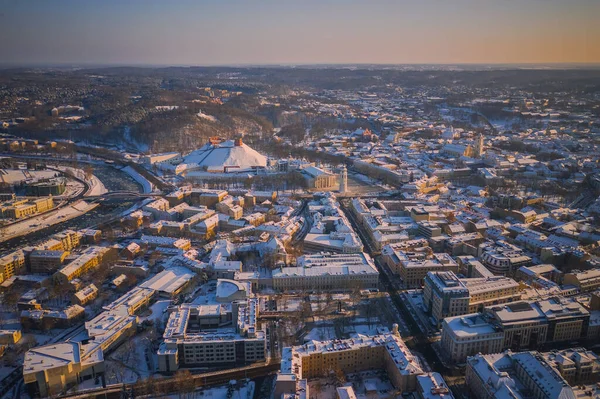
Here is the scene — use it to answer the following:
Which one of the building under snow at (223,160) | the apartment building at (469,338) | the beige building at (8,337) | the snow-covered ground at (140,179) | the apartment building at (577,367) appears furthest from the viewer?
the building under snow at (223,160)

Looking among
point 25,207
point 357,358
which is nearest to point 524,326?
point 357,358

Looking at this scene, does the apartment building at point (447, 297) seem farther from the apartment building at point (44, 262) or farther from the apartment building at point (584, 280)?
the apartment building at point (44, 262)

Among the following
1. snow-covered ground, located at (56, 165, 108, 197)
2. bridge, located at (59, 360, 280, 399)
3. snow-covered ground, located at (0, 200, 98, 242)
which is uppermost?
snow-covered ground, located at (56, 165, 108, 197)

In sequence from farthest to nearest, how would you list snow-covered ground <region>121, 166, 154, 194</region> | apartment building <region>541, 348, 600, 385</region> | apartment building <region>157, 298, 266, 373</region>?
snow-covered ground <region>121, 166, 154, 194</region>, apartment building <region>157, 298, 266, 373</region>, apartment building <region>541, 348, 600, 385</region>

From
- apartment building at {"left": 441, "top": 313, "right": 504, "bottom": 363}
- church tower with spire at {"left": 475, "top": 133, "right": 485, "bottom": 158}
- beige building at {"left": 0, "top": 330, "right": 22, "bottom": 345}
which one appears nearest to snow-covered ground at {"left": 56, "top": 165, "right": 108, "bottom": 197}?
beige building at {"left": 0, "top": 330, "right": 22, "bottom": 345}

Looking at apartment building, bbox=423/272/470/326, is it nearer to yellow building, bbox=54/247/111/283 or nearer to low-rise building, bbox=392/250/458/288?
low-rise building, bbox=392/250/458/288

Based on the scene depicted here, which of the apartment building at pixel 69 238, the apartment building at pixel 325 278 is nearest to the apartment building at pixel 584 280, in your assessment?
the apartment building at pixel 325 278

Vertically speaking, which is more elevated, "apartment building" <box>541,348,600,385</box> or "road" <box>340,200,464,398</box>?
"apartment building" <box>541,348,600,385</box>
